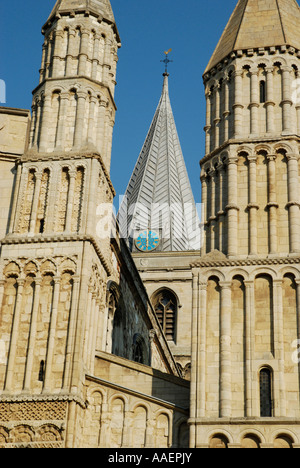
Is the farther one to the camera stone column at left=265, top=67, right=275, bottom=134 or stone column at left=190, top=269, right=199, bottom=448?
stone column at left=265, top=67, right=275, bottom=134

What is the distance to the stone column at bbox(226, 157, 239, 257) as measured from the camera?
2812cm

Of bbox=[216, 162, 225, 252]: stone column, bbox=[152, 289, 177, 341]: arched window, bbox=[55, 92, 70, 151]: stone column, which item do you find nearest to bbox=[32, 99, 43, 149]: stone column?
bbox=[55, 92, 70, 151]: stone column

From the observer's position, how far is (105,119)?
31594mm

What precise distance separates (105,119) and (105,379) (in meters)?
8.89

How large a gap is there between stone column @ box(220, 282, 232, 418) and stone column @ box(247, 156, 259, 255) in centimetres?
144

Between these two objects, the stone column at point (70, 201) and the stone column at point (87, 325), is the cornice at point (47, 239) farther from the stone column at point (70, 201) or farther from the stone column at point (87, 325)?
the stone column at point (87, 325)

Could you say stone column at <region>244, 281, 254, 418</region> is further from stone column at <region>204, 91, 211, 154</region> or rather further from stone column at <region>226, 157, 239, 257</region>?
stone column at <region>204, 91, 211, 154</region>

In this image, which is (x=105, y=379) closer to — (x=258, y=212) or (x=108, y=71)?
(x=258, y=212)

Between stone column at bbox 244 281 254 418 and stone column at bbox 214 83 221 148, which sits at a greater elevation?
stone column at bbox 214 83 221 148

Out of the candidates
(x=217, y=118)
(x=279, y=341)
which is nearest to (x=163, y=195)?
(x=217, y=118)

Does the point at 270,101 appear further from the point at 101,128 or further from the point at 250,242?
the point at 101,128

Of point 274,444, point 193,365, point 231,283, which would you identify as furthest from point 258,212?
point 274,444

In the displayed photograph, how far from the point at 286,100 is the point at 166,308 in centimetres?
2703

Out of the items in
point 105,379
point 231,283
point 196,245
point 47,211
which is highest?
point 196,245
